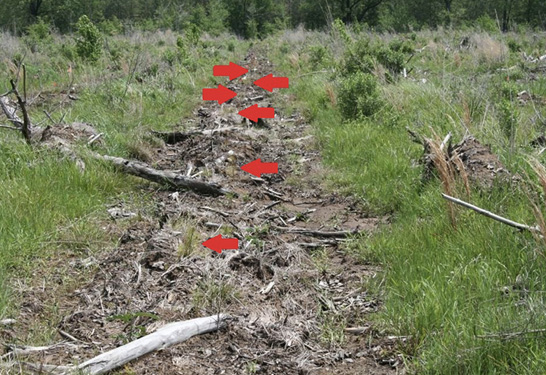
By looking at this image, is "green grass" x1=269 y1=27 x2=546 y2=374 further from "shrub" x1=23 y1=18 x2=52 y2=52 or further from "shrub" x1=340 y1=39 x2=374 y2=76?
"shrub" x1=23 y1=18 x2=52 y2=52

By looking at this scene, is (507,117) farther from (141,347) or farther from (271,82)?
(271,82)

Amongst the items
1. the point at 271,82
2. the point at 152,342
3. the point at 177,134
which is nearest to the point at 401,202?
the point at 152,342

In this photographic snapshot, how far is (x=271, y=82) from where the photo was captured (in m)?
13.0

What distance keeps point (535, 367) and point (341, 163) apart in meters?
4.02

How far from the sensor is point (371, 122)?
6.90 m

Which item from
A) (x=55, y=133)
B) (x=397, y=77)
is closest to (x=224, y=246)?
(x=55, y=133)

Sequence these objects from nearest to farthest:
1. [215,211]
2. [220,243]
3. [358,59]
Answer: [220,243], [215,211], [358,59]

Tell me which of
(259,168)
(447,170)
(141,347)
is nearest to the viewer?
(141,347)

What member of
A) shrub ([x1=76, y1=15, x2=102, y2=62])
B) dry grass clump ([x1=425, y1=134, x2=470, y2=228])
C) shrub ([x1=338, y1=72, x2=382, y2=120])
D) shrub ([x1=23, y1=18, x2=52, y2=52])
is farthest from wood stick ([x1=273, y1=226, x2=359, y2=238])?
shrub ([x1=23, y1=18, x2=52, y2=52])

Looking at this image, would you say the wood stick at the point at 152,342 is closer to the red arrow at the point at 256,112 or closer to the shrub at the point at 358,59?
the red arrow at the point at 256,112

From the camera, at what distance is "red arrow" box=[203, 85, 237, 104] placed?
10462 mm

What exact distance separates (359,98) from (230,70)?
9143 mm

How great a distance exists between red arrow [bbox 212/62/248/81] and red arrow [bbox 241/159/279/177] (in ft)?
25.8

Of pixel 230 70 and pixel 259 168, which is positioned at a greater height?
pixel 259 168
